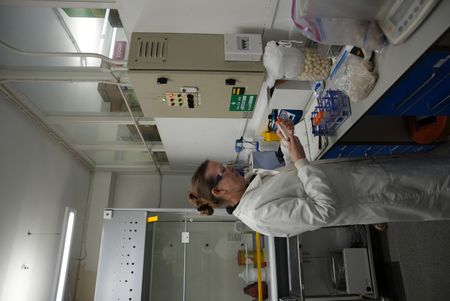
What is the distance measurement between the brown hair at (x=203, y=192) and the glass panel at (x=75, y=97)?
1214mm

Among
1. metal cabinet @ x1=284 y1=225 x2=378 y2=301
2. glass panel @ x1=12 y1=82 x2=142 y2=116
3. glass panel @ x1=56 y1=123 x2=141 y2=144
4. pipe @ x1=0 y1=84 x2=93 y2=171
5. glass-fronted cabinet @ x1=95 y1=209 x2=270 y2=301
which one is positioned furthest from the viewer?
glass-fronted cabinet @ x1=95 y1=209 x2=270 y2=301

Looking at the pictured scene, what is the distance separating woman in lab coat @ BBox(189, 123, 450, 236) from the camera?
1.12 meters

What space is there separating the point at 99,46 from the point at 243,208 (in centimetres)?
175

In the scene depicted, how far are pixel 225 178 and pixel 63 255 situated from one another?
5.66ft

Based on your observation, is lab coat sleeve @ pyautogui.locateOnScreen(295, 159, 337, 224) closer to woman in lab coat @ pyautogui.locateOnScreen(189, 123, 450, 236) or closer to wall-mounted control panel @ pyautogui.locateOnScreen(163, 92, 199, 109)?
woman in lab coat @ pyautogui.locateOnScreen(189, 123, 450, 236)

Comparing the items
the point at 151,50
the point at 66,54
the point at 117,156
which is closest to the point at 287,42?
the point at 151,50

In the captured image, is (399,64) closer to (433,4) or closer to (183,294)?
(433,4)

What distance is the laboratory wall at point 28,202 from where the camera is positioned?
218 cm

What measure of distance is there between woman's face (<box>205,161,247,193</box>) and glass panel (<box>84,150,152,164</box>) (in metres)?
2.23

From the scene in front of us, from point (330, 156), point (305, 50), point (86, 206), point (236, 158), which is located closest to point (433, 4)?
point (305, 50)

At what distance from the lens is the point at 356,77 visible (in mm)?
1153

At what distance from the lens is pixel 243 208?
129 centimetres

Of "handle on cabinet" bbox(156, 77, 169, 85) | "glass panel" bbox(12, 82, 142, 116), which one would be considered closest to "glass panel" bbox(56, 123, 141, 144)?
"glass panel" bbox(12, 82, 142, 116)

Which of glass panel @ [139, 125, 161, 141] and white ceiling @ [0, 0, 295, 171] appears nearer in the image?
white ceiling @ [0, 0, 295, 171]
